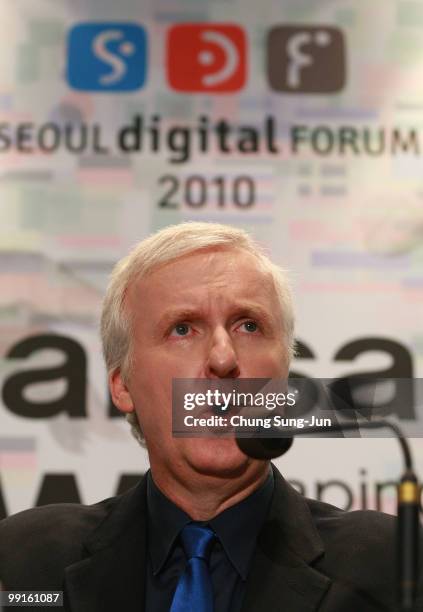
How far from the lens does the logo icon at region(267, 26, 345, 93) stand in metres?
1.80

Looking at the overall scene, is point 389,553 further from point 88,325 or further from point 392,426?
point 88,325

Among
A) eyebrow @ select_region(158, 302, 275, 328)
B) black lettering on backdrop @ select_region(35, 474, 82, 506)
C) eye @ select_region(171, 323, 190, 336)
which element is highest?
eyebrow @ select_region(158, 302, 275, 328)

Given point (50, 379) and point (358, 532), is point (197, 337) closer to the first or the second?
point (358, 532)

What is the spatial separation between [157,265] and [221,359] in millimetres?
197

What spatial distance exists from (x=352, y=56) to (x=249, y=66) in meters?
0.21

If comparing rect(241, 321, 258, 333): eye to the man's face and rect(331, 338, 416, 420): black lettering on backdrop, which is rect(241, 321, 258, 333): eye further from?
rect(331, 338, 416, 420): black lettering on backdrop

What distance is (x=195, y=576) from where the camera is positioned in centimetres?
92

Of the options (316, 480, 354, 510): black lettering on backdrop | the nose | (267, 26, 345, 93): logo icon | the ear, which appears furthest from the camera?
(267, 26, 345, 93): logo icon

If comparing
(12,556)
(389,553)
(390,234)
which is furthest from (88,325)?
(389,553)

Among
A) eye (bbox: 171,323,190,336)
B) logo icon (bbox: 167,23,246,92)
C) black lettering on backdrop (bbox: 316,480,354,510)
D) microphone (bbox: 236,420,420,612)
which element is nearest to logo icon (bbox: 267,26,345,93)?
logo icon (bbox: 167,23,246,92)

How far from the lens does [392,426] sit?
0.69 m

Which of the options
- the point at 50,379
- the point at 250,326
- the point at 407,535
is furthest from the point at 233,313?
the point at 50,379

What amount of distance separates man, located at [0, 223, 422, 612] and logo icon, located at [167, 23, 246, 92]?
830mm

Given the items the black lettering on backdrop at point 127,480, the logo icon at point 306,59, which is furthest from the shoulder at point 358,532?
the logo icon at point 306,59
